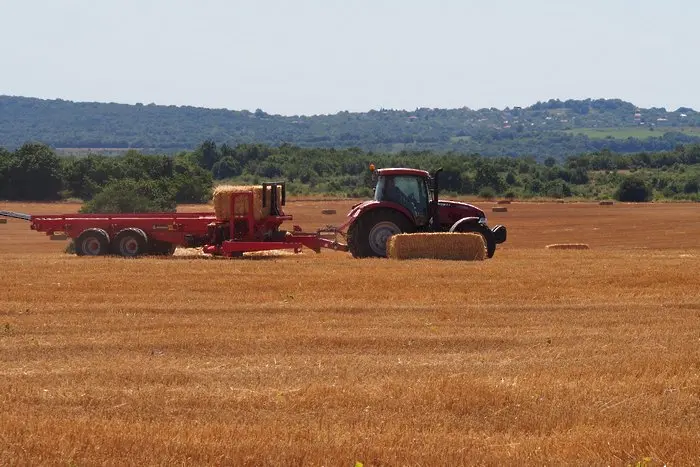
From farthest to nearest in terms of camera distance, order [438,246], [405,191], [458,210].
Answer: [458,210] → [405,191] → [438,246]

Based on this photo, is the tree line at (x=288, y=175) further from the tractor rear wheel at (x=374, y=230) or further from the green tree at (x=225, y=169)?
the tractor rear wheel at (x=374, y=230)

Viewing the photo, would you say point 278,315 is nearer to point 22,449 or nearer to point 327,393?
point 327,393

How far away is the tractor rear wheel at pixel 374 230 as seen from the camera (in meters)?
22.3

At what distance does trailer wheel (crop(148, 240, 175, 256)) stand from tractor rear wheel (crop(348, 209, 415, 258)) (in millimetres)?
3987

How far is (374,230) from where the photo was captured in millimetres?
22344

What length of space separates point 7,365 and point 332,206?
47682mm

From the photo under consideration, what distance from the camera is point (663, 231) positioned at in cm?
3950

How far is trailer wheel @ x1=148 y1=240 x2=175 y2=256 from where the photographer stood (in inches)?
919

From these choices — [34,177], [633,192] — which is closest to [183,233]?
[34,177]

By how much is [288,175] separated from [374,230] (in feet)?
232

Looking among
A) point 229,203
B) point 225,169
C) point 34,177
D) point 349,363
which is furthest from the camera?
point 225,169

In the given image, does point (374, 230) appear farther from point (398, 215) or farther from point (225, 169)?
point (225, 169)

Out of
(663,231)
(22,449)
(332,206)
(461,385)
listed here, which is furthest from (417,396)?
(332,206)

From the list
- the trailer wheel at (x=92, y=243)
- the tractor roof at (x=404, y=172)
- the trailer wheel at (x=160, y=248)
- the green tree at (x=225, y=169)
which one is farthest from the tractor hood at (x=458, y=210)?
the green tree at (x=225, y=169)
